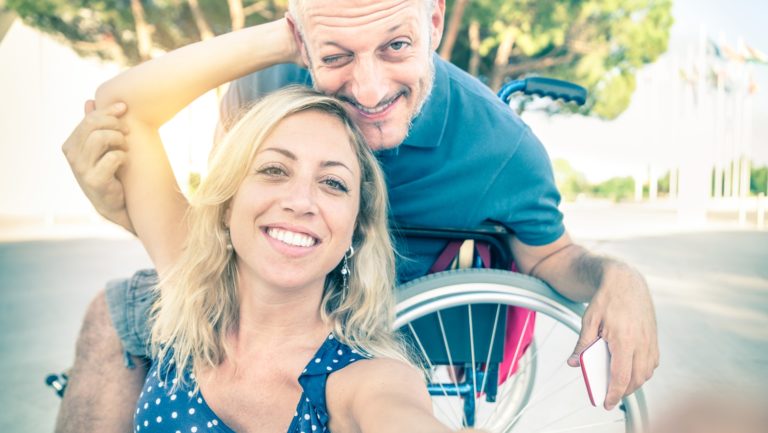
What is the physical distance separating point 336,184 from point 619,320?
731 millimetres

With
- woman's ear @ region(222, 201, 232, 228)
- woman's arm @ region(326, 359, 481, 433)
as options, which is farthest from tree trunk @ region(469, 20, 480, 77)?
woman's arm @ region(326, 359, 481, 433)

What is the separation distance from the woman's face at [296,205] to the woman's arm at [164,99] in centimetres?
23

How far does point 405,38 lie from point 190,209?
0.70 m

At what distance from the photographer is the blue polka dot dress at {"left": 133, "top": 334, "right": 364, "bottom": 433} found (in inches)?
56.9

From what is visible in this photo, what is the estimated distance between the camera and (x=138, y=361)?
6.00 feet

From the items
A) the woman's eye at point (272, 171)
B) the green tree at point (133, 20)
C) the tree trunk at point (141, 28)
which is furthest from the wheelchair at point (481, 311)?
the tree trunk at point (141, 28)

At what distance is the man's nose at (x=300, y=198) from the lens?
1.49m

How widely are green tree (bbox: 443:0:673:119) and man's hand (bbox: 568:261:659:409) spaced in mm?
8784

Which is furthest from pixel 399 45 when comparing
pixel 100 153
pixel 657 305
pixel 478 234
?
pixel 657 305

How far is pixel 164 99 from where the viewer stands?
69.0 inches

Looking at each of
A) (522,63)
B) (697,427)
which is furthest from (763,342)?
(522,63)

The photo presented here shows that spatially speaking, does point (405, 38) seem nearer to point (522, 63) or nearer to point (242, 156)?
point (242, 156)

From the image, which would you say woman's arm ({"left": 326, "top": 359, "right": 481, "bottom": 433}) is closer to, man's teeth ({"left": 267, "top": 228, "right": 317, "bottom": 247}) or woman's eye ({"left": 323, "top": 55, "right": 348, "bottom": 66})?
man's teeth ({"left": 267, "top": 228, "right": 317, "bottom": 247})

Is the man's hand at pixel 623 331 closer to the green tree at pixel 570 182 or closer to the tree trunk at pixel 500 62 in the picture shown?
the tree trunk at pixel 500 62
